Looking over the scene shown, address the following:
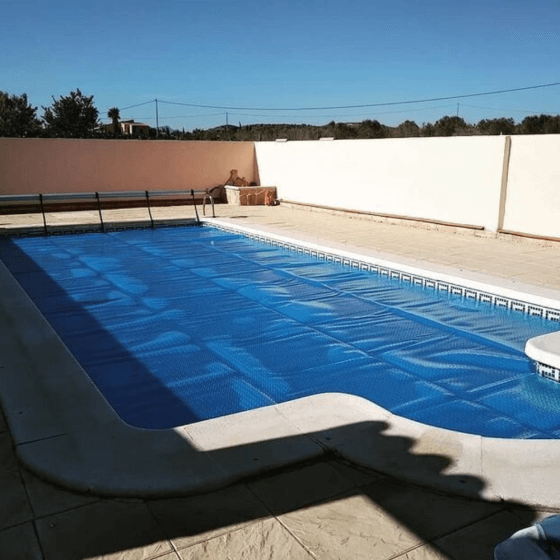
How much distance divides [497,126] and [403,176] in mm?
20397

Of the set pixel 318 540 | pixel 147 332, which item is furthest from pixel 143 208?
pixel 318 540

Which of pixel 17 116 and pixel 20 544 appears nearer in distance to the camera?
pixel 20 544

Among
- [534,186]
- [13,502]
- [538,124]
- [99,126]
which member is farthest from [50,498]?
[99,126]

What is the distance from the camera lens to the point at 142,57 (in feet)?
89.5

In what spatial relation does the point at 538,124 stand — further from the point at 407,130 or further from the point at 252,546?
the point at 252,546

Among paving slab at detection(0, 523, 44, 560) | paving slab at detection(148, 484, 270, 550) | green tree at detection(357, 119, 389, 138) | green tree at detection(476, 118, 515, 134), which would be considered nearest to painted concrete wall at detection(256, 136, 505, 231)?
paving slab at detection(148, 484, 270, 550)

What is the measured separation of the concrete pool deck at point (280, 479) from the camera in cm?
216

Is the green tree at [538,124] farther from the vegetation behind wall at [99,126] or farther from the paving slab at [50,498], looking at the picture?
the paving slab at [50,498]

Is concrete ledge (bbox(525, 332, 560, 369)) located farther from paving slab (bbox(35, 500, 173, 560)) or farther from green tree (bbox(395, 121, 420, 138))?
green tree (bbox(395, 121, 420, 138))

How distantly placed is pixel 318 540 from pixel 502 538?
691mm

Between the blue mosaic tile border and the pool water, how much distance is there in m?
0.09

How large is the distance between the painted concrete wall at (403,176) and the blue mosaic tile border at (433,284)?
2.91 metres

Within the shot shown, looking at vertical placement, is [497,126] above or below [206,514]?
above

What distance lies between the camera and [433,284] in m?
7.17
